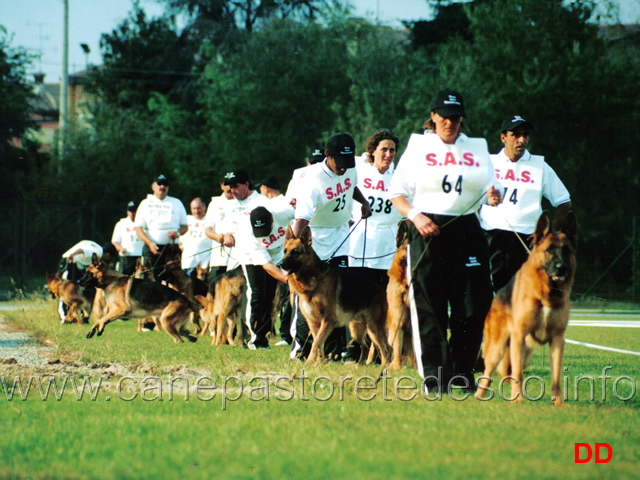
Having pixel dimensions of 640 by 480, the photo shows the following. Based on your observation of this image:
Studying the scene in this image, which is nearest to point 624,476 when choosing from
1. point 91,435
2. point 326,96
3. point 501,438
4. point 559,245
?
point 501,438

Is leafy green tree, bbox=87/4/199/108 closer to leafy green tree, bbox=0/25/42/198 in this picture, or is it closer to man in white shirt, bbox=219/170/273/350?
leafy green tree, bbox=0/25/42/198

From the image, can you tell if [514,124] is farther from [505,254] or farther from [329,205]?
[329,205]

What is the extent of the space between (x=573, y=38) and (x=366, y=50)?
8.86m

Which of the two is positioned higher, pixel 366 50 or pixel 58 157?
pixel 366 50

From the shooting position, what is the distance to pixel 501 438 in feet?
14.9

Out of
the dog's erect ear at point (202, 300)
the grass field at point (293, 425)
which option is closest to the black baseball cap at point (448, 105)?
the grass field at point (293, 425)

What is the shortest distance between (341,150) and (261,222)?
7.53 feet

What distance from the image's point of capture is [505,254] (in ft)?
26.4

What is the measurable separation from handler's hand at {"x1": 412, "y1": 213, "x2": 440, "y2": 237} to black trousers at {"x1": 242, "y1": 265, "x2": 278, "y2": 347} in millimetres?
4710

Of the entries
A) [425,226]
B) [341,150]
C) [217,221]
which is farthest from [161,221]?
[425,226]

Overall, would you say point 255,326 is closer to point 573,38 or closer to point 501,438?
point 501,438

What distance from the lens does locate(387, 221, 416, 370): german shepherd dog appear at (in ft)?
25.6

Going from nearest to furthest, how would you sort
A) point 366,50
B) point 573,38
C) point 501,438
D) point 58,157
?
point 501,438, point 573,38, point 58,157, point 366,50

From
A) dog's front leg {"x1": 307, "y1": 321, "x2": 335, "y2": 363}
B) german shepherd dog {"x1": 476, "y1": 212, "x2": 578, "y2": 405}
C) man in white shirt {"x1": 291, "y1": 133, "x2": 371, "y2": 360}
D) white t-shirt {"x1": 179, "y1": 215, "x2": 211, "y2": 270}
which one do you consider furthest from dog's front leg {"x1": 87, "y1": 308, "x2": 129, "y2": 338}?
german shepherd dog {"x1": 476, "y1": 212, "x2": 578, "y2": 405}
